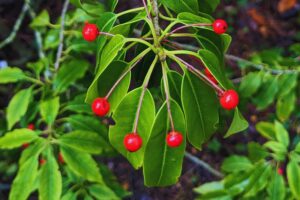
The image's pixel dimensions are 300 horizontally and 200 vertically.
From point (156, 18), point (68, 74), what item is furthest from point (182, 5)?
point (68, 74)

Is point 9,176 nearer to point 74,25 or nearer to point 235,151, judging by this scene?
point 74,25

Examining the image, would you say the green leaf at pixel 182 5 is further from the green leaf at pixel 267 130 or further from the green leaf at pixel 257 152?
the green leaf at pixel 267 130

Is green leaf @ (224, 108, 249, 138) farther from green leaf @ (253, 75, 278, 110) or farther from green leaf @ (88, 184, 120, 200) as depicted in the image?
green leaf @ (253, 75, 278, 110)

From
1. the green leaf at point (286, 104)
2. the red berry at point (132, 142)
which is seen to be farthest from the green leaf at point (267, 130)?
the red berry at point (132, 142)

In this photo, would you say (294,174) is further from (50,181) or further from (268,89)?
(50,181)

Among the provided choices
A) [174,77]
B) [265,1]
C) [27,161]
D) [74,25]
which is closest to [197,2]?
[174,77]

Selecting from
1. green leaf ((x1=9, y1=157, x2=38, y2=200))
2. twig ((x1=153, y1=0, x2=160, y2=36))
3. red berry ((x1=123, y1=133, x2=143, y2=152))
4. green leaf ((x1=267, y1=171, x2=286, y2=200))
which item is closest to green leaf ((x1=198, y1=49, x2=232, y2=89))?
twig ((x1=153, y1=0, x2=160, y2=36))
